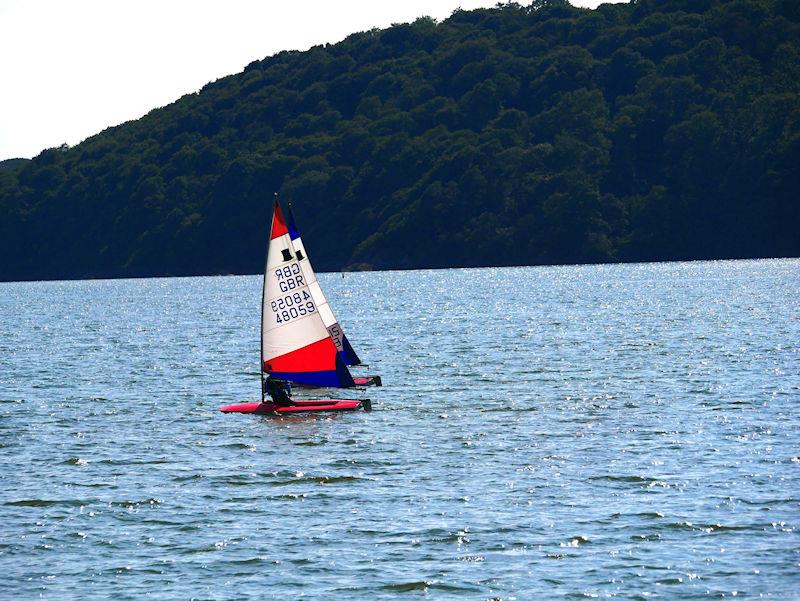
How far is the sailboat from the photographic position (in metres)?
50.2

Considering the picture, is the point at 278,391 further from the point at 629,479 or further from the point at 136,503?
the point at 629,479

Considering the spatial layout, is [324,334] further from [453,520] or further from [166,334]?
[166,334]

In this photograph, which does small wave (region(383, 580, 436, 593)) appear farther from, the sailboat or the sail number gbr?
the sail number gbr

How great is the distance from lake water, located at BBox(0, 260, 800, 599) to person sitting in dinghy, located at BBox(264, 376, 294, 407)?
81 centimetres

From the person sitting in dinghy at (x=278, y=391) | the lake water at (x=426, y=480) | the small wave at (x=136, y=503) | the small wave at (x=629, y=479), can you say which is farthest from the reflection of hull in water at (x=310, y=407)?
the small wave at (x=629, y=479)

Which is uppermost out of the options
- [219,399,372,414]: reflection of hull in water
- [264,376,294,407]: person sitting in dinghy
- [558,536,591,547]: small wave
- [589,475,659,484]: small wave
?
[264,376,294,407]: person sitting in dinghy

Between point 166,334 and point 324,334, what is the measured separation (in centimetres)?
6248

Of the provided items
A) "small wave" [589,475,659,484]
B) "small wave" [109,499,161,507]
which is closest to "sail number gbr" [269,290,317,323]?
"small wave" [109,499,161,507]

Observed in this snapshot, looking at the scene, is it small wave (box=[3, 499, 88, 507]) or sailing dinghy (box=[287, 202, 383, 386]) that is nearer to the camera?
small wave (box=[3, 499, 88, 507])

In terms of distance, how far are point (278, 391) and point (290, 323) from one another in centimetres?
268

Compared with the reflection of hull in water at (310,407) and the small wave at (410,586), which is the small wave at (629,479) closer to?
the small wave at (410,586)

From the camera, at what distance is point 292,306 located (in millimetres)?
50875

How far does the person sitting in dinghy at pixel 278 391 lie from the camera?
5003 centimetres

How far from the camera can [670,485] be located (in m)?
34.2
